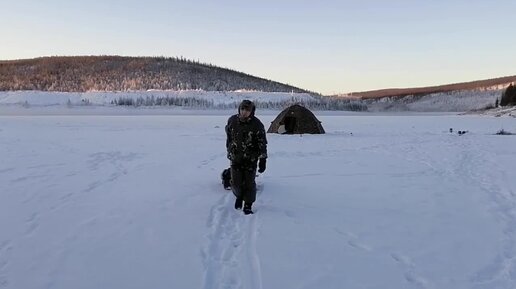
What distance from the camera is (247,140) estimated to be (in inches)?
285

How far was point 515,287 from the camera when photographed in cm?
451

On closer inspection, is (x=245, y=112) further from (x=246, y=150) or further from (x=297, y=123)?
(x=297, y=123)

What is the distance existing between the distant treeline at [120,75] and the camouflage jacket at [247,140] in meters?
124

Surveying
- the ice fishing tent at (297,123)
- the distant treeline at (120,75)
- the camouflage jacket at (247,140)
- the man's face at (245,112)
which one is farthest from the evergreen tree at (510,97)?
the man's face at (245,112)

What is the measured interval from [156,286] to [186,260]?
2.20 feet

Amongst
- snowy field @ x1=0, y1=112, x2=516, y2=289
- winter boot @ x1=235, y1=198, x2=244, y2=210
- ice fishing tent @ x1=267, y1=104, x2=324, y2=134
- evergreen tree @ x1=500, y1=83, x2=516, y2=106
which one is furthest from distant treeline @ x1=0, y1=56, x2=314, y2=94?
winter boot @ x1=235, y1=198, x2=244, y2=210

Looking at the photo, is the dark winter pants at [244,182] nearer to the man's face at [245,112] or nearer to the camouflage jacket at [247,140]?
the camouflage jacket at [247,140]

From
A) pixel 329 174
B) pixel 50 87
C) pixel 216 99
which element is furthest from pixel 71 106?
pixel 329 174

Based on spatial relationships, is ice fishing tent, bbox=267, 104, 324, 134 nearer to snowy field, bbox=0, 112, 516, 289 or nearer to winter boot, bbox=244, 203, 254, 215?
snowy field, bbox=0, 112, 516, 289

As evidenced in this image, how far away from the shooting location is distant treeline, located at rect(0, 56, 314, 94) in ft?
436

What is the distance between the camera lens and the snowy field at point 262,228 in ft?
15.7

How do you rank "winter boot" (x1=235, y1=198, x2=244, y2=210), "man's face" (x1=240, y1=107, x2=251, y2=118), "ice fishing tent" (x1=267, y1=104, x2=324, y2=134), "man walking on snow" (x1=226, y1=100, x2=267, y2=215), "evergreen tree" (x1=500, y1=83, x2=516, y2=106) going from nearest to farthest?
"man's face" (x1=240, y1=107, x2=251, y2=118)
"man walking on snow" (x1=226, y1=100, x2=267, y2=215)
"winter boot" (x1=235, y1=198, x2=244, y2=210)
"ice fishing tent" (x1=267, y1=104, x2=324, y2=134)
"evergreen tree" (x1=500, y1=83, x2=516, y2=106)

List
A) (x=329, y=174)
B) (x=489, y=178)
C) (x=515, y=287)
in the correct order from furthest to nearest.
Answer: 1. (x=329, y=174)
2. (x=489, y=178)
3. (x=515, y=287)

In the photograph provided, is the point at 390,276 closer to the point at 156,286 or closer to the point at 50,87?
the point at 156,286
